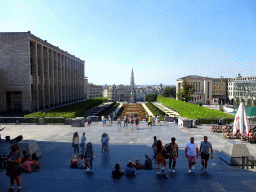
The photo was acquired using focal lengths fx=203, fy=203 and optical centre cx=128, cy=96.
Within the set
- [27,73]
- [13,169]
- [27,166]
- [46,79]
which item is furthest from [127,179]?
[46,79]

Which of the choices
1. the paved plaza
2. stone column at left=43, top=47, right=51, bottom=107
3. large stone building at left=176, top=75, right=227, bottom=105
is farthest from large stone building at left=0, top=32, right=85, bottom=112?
large stone building at left=176, top=75, right=227, bottom=105

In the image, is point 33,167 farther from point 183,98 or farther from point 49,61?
point 183,98

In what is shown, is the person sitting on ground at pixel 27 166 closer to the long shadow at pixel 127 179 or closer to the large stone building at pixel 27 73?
the long shadow at pixel 127 179

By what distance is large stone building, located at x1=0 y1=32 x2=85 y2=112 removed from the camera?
32.1 m

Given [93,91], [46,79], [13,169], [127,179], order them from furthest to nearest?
[93,91]
[46,79]
[127,179]
[13,169]

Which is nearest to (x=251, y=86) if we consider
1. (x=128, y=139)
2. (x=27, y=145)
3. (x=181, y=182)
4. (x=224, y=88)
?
(x=128, y=139)

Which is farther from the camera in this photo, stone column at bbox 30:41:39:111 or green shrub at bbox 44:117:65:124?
stone column at bbox 30:41:39:111

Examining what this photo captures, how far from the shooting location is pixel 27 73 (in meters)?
32.6

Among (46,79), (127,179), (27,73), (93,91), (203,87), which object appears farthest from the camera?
(93,91)

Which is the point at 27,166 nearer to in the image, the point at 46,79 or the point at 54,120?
the point at 54,120

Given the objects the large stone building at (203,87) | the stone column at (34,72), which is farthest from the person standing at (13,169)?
the large stone building at (203,87)

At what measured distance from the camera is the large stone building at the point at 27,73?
32062 millimetres

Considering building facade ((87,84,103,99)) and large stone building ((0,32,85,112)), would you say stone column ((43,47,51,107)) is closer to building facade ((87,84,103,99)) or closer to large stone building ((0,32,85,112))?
large stone building ((0,32,85,112))

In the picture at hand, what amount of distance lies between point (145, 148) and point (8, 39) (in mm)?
29636
